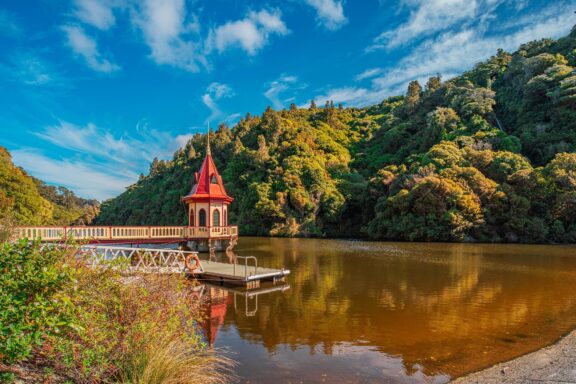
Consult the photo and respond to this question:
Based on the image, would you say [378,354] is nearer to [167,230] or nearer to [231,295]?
[231,295]

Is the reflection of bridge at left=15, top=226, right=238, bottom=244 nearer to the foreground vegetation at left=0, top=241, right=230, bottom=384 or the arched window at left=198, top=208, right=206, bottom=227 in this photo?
the arched window at left=198, top=208, right=206, bottom=227

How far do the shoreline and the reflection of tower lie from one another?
4986mm

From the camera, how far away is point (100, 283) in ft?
15.2

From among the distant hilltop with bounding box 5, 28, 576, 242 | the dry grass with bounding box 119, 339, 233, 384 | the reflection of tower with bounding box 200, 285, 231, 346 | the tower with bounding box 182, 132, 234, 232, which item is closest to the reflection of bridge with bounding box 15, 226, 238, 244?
the tower with bounding box 182, 132, 234, 232

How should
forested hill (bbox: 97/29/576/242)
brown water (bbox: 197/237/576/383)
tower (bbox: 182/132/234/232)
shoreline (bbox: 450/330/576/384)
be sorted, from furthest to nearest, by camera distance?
1. forested hill (bbox: 97/29/576/242)
2. tower (bbox: 182/132/234/232)
3. brown water (bbox: 197/237/576/383)
4. shoreline (bbox: 450/330/576/384)

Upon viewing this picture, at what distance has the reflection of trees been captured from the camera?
295 inches

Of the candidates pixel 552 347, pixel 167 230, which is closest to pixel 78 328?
pixel 552 347

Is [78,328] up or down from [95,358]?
up

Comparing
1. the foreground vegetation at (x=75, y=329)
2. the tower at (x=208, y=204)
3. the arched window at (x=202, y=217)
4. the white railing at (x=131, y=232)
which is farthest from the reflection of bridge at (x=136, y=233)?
the foreground vegetation at (x=75, y=329)

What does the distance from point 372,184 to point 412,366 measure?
40.3m

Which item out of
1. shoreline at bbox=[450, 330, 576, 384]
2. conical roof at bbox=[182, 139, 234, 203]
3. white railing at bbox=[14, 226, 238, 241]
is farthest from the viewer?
conical roof at bbox=[182, 139, 234, 203]

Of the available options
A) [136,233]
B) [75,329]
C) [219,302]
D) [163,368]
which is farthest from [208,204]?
[75,329]

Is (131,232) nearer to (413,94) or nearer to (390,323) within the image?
(390,323)

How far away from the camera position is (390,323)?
9.11 m
